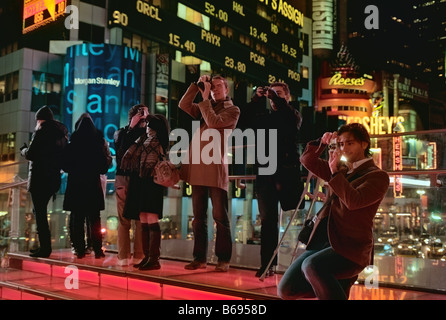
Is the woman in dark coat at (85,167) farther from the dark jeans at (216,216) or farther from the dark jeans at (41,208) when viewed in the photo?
the dark jeans at (216,216)

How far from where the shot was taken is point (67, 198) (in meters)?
6.27

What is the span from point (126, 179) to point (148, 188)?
0.75 meters

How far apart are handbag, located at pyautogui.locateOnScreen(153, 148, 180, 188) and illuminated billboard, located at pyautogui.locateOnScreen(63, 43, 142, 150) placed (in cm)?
1988

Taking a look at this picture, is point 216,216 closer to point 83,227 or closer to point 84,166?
point 84,166

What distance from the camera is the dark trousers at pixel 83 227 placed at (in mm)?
6348

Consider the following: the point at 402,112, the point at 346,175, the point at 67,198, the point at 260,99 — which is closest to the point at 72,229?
the point at 67,198

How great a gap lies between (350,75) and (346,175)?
58.3 meters

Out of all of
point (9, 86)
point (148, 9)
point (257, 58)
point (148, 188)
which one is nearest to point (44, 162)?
point (148, 188)

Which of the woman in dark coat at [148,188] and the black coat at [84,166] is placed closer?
the woman in dark coat at [148,188]

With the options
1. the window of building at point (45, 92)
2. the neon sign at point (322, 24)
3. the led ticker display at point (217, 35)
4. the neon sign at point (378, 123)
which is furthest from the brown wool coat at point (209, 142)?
the neon sign at point (378, 123)

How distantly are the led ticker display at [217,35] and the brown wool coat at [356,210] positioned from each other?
972 inches

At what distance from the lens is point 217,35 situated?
33875 mm

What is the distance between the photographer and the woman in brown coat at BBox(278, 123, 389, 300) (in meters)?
2.73

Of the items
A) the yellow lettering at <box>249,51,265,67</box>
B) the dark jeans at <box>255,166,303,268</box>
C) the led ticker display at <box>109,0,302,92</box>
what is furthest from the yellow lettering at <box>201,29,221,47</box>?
the dark jeans at <box>255,166,303,268</box>
